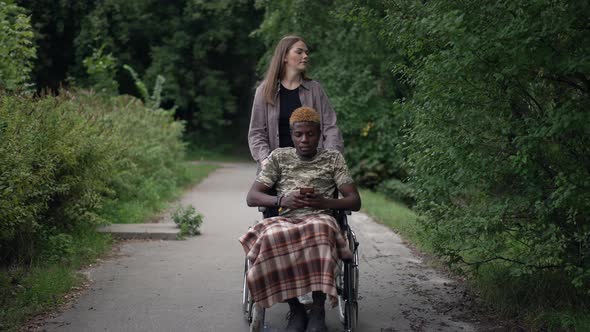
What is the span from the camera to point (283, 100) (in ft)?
20.1

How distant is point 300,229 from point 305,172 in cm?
64

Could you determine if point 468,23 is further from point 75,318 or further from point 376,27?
point 75,318

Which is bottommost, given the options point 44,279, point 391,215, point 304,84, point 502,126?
point 391,215

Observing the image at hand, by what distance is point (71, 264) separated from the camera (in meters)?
7.55

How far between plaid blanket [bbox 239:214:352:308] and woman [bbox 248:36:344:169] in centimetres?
133

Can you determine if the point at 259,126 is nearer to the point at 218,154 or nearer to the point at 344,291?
the point at 344,291

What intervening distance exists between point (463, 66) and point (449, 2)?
453 millimetres

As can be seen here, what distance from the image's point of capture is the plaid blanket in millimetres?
4797

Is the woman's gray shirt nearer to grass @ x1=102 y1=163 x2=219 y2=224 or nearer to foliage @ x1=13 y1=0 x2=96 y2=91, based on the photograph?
grass @ x1=102 y1=163 x2=219 y2=224

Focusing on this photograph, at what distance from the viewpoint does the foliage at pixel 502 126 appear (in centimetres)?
468

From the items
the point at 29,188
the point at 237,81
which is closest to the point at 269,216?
the point at 29,188

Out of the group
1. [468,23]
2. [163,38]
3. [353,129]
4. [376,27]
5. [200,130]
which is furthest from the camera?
[200,130]

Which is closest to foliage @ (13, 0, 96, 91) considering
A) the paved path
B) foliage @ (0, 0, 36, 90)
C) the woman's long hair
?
foliage @ (0, 0, 36, 90)

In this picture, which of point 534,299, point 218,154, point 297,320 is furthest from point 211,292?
point 218,154
